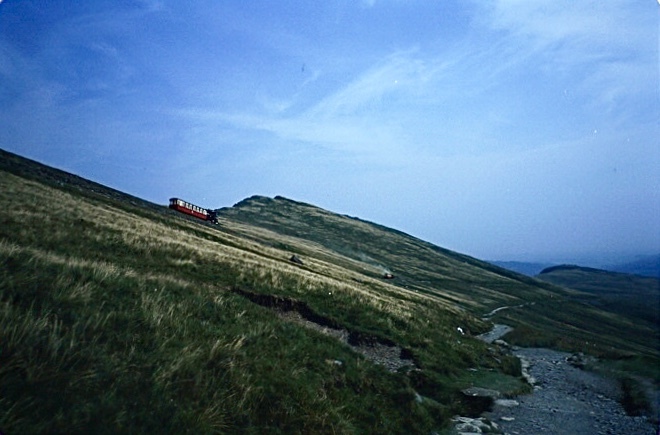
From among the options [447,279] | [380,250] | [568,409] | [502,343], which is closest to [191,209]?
[502,343]

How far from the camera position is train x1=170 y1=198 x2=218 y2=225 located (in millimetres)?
71625

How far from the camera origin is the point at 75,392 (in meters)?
5.43

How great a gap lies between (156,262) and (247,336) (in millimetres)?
12570

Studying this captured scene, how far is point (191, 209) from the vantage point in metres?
73.1

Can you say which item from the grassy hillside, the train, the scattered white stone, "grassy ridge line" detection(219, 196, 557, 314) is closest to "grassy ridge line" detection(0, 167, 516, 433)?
the grassy hillside

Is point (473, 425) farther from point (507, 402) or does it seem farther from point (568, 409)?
point (568, 409)

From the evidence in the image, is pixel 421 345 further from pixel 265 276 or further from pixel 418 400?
pixel 265 276

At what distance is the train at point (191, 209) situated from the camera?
2820 inches

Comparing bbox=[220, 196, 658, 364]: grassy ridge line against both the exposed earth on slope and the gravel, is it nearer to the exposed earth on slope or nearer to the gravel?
the exposed earth on slope

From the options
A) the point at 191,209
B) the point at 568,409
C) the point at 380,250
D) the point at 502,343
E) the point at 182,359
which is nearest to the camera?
the point at 182,359

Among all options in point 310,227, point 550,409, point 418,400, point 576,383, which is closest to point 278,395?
point 418,400

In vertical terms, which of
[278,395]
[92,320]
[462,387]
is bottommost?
[462,387]

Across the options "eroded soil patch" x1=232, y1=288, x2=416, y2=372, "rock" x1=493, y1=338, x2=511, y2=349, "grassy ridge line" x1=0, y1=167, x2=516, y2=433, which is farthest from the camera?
"rock" x1=493, y1=338, x2=511, y2=349

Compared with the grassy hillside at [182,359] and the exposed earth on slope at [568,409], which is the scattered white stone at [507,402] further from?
the grassy hillside at [182,359]
